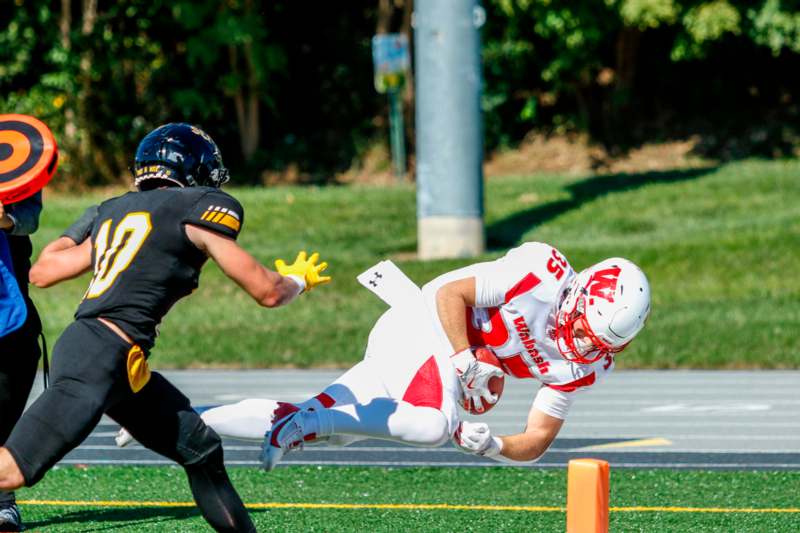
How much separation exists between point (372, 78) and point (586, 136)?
4.55 m

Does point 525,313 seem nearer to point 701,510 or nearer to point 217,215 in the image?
point 217,215

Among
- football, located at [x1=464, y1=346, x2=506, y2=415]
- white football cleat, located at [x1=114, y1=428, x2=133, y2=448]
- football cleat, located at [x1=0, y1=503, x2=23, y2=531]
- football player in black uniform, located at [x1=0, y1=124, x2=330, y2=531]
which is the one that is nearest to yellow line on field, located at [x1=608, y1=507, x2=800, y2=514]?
football, located at [x1=464, y1=346, x2=506, y2=415]

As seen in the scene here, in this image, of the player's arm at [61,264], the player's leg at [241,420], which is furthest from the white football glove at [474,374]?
the player's arm at [61,264]

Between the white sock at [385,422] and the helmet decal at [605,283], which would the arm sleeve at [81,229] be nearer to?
the white sock at [385,422]

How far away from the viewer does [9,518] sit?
629cm

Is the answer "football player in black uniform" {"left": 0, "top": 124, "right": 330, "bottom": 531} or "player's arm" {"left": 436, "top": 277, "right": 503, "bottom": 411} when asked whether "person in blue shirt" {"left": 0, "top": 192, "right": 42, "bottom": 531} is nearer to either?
"football player in black uniform" {"left": 0, "top": 124, "right": 330, "bottom": 531}

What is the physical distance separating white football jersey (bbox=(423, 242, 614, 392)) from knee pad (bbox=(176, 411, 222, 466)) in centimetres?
108

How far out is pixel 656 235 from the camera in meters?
18.8

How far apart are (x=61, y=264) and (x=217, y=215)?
0.72 meters

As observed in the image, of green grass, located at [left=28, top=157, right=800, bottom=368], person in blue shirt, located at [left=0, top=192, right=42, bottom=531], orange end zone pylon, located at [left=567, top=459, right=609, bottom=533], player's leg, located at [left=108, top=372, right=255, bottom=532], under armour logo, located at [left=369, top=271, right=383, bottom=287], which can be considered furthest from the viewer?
green grass, located at [left=28, top=157, right=800, bottom=368]

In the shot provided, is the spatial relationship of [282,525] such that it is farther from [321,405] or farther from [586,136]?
[586,136]

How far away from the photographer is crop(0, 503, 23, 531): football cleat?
6.26m

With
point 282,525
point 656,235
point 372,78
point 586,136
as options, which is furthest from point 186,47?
point 282,525

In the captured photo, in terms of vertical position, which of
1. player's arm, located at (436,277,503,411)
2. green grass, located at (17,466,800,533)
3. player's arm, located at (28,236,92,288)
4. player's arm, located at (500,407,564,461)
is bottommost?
green grass, located at (17,466,800,533)
